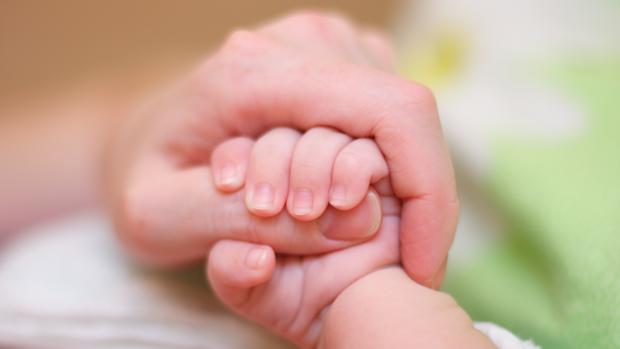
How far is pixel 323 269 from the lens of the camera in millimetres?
510

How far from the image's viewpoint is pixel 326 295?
51 centimetres

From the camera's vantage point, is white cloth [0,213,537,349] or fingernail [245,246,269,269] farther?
white cloth [0,213,537,349]

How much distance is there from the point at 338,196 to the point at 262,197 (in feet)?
0.19

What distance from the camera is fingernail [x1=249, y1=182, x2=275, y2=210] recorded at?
0.48 m

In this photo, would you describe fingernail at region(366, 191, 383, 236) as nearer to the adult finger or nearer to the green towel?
the adult finger

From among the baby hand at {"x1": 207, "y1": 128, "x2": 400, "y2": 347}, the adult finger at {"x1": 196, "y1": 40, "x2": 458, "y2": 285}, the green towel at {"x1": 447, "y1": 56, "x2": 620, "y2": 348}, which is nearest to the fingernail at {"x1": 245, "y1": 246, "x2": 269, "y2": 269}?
the baby hand at {"x1": 207, "y1": 128, "x2": 400, "y2": 347}

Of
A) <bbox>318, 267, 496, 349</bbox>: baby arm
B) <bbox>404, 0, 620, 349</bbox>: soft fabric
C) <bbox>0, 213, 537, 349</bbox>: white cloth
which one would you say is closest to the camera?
<bbox>318, 267, 496, 349</bbox>: baby arm

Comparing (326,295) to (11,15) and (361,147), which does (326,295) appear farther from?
(11,15)

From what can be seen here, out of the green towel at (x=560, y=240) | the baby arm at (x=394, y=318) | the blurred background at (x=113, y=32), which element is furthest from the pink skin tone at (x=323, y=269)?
the blurred background at (x=113, y=32)

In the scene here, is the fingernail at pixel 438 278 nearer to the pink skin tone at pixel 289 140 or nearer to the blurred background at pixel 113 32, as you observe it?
the pink skin tone at pixel 289 140

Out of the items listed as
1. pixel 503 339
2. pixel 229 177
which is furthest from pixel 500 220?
pixel 229 177

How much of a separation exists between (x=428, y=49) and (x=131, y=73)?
0.86 metres

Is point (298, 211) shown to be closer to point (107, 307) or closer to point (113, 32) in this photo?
point (107, 307)

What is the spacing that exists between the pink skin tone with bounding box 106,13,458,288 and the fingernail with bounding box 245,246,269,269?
14mm
